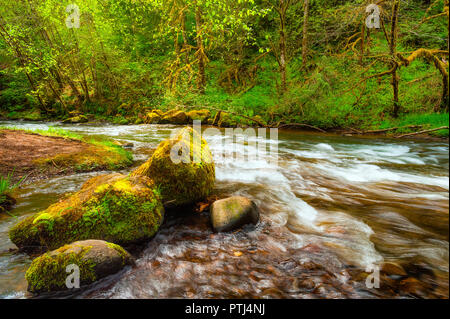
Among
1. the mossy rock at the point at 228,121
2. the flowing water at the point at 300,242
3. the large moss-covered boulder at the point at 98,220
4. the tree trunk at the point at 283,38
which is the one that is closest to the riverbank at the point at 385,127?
the mossy rock at the point at 228,121

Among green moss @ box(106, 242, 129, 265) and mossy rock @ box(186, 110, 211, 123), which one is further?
mossy rock @ box(186, 110, 211, 123)

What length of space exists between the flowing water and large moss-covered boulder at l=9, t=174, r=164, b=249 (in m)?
0.23

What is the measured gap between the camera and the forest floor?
4977 mm

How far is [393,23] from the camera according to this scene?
830 cm

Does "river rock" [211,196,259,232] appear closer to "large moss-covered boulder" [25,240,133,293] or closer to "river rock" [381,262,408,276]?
"large moss-covered boulder" [25,240,133,293]

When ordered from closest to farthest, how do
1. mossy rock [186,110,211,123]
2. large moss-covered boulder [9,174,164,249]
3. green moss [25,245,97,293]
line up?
1. green moss [25,245,97,293]
2. large moss-covered boulder [9,174,164,249]
3. mossy rock [186,110,211,123]

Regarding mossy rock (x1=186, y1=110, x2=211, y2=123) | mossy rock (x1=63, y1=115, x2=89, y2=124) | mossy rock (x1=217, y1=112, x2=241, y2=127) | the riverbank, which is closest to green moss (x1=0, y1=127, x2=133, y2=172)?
mossy rock (x1=217, y1=112, x2=241, y2=127)

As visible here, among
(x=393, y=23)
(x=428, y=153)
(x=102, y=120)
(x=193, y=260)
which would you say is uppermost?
(x=393, y=23)

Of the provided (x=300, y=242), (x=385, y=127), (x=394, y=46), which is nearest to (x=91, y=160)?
(x=300, y=242)

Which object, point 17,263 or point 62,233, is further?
point 62,233

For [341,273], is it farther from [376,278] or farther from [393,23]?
[393,23]
